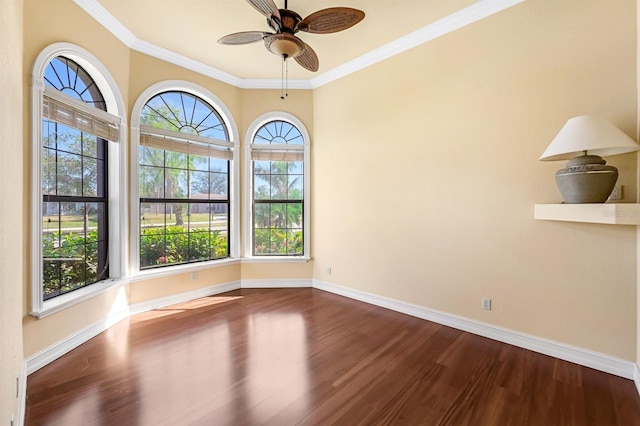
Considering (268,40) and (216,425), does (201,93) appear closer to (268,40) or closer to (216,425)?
(268,40)

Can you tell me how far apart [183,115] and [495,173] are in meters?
3.84

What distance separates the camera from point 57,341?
7.79 ft

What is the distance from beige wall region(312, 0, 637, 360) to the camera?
214 cm

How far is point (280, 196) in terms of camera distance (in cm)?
442

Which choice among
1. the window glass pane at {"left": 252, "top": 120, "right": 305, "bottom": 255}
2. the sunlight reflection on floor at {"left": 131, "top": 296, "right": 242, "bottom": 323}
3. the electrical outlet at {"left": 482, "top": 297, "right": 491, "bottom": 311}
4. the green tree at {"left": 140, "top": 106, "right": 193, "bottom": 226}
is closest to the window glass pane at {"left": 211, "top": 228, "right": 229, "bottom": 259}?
the window glass pane at {"left": 252, "top": 120, "right": 305, "bottom": 255}

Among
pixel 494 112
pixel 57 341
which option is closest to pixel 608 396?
pixel 494 112

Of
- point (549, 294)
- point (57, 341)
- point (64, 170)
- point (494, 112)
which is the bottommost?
point (57, 341)

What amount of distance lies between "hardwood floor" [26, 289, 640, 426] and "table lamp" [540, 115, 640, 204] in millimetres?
1397

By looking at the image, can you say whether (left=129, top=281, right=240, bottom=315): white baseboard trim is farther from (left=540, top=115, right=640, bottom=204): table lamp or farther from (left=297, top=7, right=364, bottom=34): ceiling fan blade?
(left=540, top=115, right=640, bottom=204): table lamp

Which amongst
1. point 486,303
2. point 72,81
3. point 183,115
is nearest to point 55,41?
point 72,81

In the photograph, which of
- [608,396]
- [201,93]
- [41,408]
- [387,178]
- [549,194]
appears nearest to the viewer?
[41,408]

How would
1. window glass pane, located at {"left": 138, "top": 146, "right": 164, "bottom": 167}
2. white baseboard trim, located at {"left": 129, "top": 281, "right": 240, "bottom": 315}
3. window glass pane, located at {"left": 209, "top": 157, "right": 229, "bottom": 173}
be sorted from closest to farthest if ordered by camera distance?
1. white baseboard trim, located at {"left": 129, "top": 281, "right": 240, "bottom": 315}
2. window glass pane, located at {"left": 138, "top": 146, "right": 164, "bottom": 167}
3. window glass pane, located at {"left": 209, "top": 157, "right": 229, "bottom": 173}

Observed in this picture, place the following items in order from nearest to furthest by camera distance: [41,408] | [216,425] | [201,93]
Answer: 1. [216,425]
2. [41,408]
3. [201,93]

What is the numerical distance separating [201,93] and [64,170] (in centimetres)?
193
